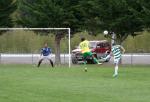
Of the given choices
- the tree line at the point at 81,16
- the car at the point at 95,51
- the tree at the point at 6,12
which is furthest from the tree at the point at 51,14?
the car at the point at 95,51

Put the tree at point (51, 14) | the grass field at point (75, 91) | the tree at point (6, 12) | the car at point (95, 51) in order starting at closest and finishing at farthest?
the grass field at point (75, 91) < the tree at point (51, 14) < the tree at point (6, 12) < the car at point (95, 51)

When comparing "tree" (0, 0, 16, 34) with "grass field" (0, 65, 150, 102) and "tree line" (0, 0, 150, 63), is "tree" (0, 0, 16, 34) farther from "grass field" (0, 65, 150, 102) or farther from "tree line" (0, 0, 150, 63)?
"grass field" (0, 65, 150, 102)

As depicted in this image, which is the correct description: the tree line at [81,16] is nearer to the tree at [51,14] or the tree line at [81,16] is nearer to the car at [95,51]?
the tree at [51,14]

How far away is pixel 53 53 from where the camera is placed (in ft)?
166

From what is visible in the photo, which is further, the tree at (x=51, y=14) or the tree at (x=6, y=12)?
the tree at (x=6, y=12)

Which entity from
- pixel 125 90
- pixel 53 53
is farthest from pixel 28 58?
pixel 125 90

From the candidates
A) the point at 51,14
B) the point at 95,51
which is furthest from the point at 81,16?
the point at 95,51

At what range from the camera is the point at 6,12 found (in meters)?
47.0

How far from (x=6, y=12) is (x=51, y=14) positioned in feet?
15.0

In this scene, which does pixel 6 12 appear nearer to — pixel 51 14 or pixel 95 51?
pixel 51 14

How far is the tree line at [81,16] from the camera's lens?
4241 cm

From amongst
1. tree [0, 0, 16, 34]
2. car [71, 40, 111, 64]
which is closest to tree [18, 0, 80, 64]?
tree [0, 0, 16, 34]

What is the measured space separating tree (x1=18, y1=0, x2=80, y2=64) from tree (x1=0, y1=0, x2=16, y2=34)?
126cm

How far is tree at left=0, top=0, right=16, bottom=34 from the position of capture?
1843 inches
